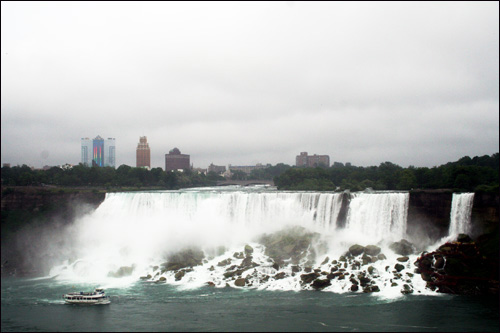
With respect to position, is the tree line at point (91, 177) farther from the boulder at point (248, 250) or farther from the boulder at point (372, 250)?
the boulder at point (372, 250)

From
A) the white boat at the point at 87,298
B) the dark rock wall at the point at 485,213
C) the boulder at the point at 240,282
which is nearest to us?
the white boat at the point at 87,298

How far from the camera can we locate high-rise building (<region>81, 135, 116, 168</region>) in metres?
57.1

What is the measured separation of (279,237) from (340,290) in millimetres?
8899

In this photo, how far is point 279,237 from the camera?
3303 cm

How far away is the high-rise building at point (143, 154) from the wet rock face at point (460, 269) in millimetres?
58982

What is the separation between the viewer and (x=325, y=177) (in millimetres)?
61906

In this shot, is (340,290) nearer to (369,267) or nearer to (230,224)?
(369,267)

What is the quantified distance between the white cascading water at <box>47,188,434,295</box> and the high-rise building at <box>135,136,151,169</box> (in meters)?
37.1

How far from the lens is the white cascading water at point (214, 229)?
29.4 metres

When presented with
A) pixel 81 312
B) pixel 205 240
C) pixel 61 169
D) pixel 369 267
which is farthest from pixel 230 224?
pixel 61 169

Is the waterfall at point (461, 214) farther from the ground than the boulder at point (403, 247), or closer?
farther from the ground

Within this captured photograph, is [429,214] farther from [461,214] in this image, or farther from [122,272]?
[122,272]

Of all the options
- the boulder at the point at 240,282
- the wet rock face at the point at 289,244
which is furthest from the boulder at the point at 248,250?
the boulder at the point at 240,282

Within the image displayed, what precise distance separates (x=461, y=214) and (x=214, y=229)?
1790 cm
